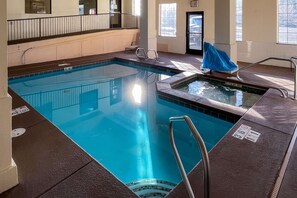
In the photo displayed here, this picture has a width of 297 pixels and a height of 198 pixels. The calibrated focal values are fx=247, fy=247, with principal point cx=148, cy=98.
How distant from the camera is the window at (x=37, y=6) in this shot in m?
9.91

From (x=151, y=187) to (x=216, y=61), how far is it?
510cm

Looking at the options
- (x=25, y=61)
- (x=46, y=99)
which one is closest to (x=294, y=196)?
(x=46, y=99)

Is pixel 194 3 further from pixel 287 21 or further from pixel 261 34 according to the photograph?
pixel 287 21

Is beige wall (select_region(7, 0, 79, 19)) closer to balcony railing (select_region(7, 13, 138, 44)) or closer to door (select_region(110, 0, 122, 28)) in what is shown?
balcony railing (select_region(7, 13, 138, 44))

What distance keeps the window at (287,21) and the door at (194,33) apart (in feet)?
10.6

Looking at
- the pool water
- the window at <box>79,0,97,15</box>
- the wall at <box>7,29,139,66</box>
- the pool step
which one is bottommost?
the pool step

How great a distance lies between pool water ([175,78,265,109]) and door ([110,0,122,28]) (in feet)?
26.2

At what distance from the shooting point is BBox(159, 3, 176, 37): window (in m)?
11.6

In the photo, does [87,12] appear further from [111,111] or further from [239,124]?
[239,124]

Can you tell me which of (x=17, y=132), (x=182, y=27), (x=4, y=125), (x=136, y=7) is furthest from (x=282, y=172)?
(x=136, y=7)

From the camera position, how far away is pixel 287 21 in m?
8.10

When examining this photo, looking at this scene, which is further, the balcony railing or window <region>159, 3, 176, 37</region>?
window <region>159, 3, 176, 37</region>

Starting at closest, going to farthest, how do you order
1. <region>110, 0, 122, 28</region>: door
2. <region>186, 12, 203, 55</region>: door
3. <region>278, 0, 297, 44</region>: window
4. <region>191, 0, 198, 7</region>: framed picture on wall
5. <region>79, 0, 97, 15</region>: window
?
<region>278, 0, 297, 44</region>: window
<region>191, 0, 198, 7</region>: framed picture on wall
<region>186, 12, 203, 55</region>: door
<region>79, 0, 97, 15</region>: window
<region>110, 0, 122, 28</region>: door

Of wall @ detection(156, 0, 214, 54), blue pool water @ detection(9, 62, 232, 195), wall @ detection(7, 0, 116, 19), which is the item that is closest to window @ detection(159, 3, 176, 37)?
wall @ detection(156, 0, 214, 54)
